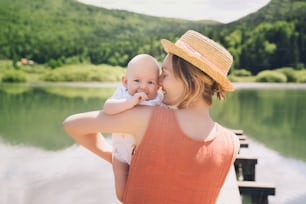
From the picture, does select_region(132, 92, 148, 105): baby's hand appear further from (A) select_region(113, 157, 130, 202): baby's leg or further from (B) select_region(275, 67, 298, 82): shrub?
(B) select_region(275, 67, 298, 82): shrub

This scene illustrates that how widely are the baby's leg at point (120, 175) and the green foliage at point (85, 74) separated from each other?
59.1 feet

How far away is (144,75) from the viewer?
3.84ft

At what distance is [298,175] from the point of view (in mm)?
4086

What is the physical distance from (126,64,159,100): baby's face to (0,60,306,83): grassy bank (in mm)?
16969

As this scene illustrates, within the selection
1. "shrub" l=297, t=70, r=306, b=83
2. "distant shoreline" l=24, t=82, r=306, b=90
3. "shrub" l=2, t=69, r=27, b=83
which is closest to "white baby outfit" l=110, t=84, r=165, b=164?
"distant shoreline" l=24, t=82, r=306, b=90

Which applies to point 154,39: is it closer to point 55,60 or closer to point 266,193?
point 55,60

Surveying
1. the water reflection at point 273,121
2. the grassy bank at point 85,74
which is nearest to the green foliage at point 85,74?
the grassy bank at point 85,74

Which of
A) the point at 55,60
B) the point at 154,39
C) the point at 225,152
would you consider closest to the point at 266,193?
the point at 225,152

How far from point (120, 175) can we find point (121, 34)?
2479cm

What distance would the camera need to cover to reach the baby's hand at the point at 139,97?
106cm

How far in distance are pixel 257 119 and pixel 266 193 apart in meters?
5.81

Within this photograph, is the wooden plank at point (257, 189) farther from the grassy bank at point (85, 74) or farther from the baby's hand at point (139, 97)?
the grassy bank at point (85, 74)

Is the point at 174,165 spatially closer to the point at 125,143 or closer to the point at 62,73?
the point at 125,143

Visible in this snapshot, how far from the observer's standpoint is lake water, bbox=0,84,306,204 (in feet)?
11.1
